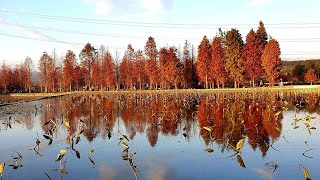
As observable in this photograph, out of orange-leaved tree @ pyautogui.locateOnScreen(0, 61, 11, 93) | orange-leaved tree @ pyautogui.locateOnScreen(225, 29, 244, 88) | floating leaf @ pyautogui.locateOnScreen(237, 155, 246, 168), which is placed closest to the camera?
floating leaf @ pyautogui.locateOnScreen(237, 155, 246, 168)

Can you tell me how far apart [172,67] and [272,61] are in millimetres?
22819

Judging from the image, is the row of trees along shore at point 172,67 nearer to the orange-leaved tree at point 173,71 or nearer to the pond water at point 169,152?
the orange-leaved tree at point 173,71

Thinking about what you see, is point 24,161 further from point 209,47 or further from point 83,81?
point 83,81

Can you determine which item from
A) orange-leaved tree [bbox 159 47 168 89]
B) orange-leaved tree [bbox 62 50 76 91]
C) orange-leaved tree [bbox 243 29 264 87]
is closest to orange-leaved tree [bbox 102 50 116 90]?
orange-leaved tree [bbox 62 50 76 91]

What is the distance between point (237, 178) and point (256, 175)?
670 millimetres

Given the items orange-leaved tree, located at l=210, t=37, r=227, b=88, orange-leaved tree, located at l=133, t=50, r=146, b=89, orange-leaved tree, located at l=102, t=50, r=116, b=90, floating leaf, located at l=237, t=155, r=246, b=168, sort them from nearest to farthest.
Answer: floating leaf, located at l=237, t=155, r=246, b=168
orange-leaved tree, located at l=210, t=37, r=227, b=88
orange-leaved tree, located at l=133, t=50, r=146, b=89
orange-leaved tree, located at l=102, t=50, r=116, b=90

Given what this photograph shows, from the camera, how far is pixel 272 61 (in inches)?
2611

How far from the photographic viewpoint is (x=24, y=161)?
12516mm

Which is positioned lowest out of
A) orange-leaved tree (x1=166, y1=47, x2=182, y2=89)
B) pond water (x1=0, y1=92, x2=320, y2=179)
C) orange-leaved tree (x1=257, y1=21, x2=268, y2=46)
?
pond water (x1=0, y1=92, x2=320, y2=179)

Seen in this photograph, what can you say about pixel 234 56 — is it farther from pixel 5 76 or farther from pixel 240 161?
pixel 5 76

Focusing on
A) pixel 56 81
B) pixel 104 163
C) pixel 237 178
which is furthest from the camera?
pixel 56 81

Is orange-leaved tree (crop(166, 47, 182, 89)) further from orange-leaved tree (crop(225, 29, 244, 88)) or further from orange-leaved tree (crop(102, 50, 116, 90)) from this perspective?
orange-leaved tree (crop(102, 50, 116, 90))

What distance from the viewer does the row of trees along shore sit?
70.3m

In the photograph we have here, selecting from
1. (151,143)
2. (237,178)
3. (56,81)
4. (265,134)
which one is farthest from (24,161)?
(56,81)
